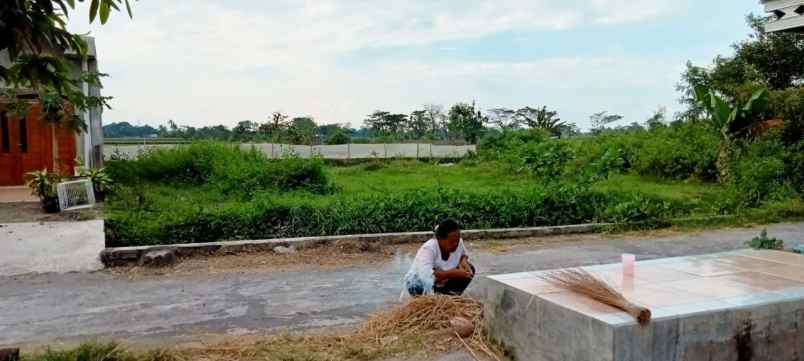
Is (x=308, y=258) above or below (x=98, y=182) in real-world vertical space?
below

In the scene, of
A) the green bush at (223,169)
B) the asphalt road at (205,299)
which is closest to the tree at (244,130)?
the green bush at (223,169)

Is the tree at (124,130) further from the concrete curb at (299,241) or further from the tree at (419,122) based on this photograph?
the concrete curb at (299,241)

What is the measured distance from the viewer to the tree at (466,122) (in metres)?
32.4

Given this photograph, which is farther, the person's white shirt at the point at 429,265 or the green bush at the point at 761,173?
the green bush at the point at 761,173

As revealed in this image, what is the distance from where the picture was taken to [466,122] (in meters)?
32.6

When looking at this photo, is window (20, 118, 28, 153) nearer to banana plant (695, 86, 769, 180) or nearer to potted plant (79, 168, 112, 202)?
potted plant (79, 168, 112, 202)

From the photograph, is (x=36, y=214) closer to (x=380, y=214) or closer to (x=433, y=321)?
(x=380, y=214)

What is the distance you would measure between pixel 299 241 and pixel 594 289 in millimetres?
5084

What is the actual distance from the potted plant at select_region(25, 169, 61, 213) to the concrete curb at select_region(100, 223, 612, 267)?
398cm

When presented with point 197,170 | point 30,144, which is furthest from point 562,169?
point 30,144

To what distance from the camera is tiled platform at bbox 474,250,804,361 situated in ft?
9.34

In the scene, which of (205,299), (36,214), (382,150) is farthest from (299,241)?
(382,150)

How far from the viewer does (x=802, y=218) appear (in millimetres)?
→ 10055

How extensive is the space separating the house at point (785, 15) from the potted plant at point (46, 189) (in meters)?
10.7
